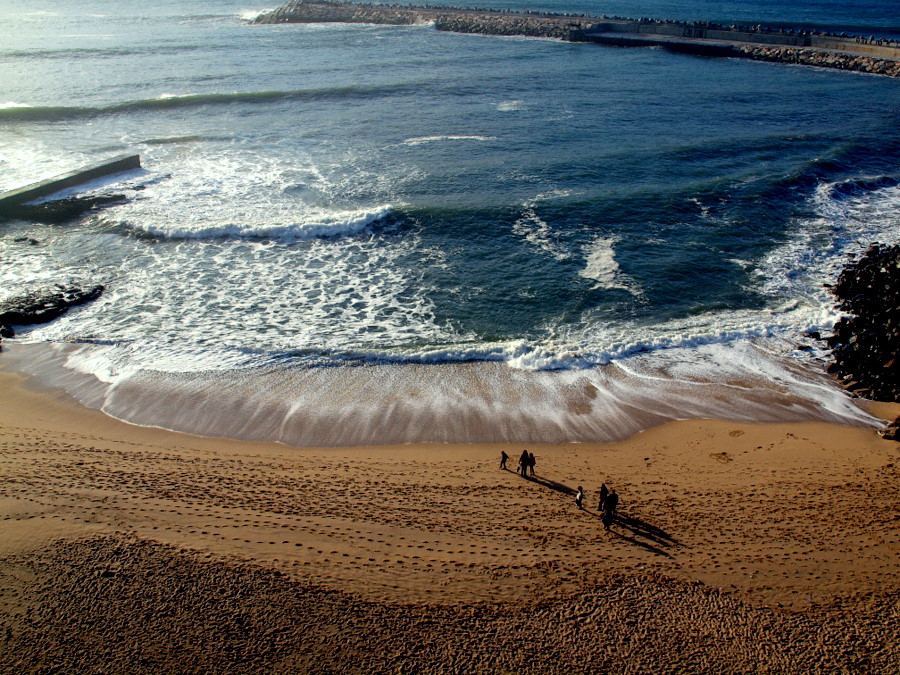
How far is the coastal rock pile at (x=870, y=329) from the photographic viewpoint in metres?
17.1

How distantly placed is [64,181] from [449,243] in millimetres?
20186

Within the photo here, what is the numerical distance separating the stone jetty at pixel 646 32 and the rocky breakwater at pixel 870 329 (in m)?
41.5

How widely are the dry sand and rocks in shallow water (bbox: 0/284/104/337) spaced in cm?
668

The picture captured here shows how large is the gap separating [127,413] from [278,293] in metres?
7.42

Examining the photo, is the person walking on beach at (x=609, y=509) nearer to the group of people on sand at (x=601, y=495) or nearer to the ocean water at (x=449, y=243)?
the group of people on sand at (x=601, y=495)

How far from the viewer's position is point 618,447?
1525 centimetres

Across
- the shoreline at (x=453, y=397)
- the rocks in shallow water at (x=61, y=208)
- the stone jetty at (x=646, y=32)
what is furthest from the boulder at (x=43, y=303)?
the stone jetty at (x=646, y=32)

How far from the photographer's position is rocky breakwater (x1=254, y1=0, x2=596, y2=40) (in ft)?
226

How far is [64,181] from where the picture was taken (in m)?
30.2

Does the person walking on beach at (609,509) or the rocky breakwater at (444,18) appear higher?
the rocky breakwater at (444,18)

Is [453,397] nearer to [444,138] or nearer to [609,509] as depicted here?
[609,509]

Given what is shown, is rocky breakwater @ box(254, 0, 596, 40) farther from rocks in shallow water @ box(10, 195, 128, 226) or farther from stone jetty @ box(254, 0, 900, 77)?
rocks in shallow water @ box(10, 195, 128, 226)

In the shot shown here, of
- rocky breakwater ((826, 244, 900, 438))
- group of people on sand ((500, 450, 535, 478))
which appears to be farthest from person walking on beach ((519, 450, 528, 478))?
rocky breakwater ((826, 244, 900, 438))

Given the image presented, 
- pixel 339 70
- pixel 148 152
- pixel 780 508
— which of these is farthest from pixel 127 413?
pixel 339 70
